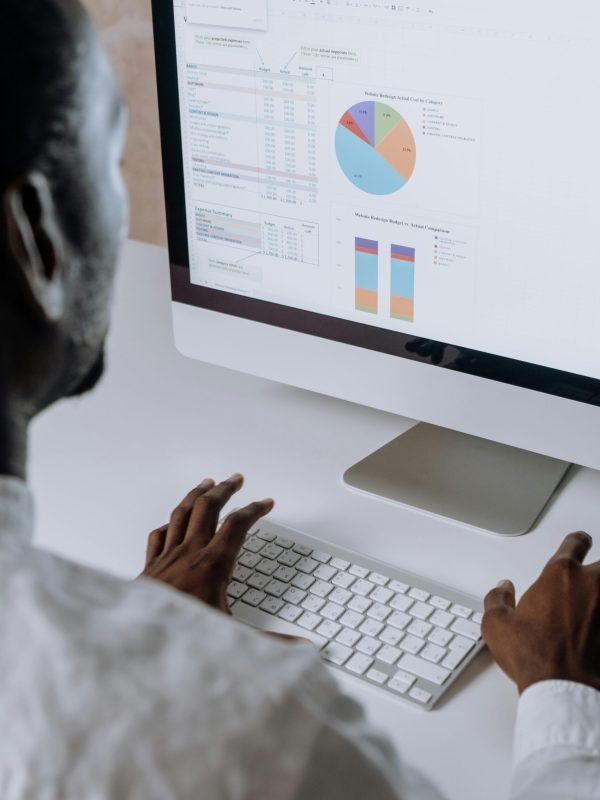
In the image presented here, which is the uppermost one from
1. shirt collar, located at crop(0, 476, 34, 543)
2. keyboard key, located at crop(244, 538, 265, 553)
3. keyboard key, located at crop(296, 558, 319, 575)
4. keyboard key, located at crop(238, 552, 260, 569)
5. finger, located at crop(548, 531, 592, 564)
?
shirt collar, located at crop(0, 476, 34, 543)

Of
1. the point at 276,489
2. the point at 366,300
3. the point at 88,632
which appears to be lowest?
the point at 276,489

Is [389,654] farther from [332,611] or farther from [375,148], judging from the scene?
[375,148]

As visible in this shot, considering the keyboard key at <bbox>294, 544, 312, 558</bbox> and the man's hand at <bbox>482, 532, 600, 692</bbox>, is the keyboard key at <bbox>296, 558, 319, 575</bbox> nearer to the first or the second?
the keyboard key at <bbox>294, 544, 312, 558</bbox>

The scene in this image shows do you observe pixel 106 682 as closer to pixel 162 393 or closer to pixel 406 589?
pixel 406 589

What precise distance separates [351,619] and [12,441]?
14.4 inches

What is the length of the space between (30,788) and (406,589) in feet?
1.42

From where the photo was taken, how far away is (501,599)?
69cm

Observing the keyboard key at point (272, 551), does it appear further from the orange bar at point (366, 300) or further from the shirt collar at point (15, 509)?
the shirt collar at point (15, 509)

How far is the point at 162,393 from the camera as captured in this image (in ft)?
3.47

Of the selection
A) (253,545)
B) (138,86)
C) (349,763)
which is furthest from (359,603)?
(138,86)

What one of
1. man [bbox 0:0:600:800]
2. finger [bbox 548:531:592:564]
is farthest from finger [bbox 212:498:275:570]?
man [bbox 0:0:600:800]

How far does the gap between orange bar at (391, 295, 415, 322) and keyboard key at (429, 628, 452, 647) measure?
26 centimetres

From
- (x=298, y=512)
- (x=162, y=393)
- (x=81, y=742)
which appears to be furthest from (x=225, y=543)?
(x=81, y=742)

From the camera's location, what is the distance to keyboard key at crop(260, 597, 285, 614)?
2.34ft
